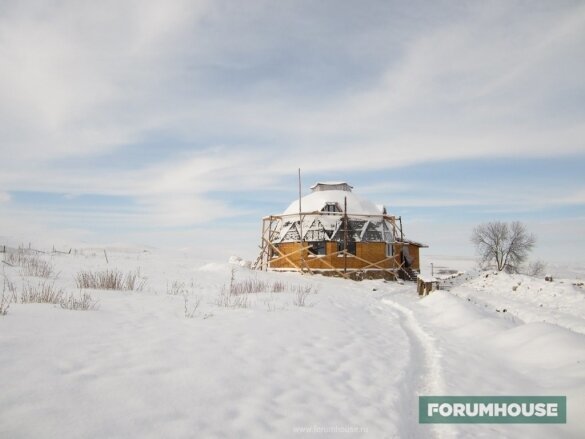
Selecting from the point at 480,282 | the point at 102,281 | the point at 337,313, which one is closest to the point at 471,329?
the point at 337,313

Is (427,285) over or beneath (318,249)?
beneath

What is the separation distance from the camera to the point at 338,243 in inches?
988

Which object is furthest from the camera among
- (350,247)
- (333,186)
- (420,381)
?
(333,186)

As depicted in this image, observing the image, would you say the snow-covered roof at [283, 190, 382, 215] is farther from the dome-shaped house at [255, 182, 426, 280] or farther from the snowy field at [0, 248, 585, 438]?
the snowy field at [0, 248, 585, 438]

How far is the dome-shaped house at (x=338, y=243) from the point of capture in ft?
80.5

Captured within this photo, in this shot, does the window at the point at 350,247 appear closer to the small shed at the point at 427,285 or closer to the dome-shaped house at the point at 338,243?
the dome-shaped house at the point at 338,243

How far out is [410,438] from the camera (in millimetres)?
3225

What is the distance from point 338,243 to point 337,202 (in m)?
3.36

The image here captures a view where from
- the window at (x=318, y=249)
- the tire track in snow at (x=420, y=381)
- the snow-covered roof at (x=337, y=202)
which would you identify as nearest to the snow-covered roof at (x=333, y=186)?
the snow-covered roof at (x=337, y=202)

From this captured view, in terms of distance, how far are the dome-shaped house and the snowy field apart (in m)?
16.6

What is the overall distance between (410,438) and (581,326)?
9029 mm

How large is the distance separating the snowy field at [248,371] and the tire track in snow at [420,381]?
0.02m

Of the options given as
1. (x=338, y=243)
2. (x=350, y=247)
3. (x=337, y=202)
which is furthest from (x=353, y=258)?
(x=337, y=202)

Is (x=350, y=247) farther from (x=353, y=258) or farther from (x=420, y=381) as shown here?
(x=420, y=381)
